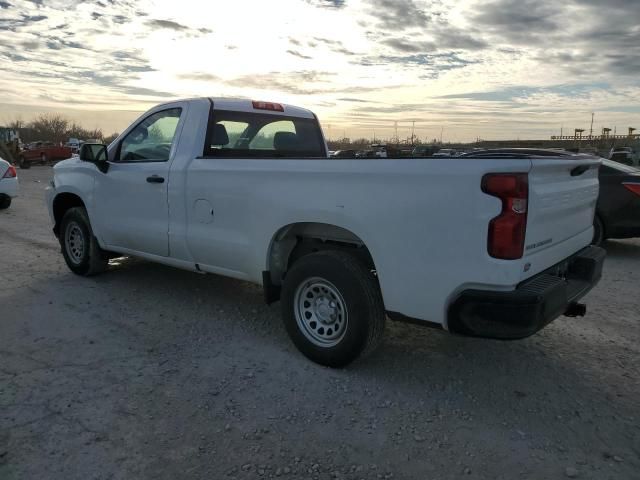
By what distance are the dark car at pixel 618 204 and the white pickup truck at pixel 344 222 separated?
164 inches

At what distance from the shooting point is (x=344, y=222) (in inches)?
138

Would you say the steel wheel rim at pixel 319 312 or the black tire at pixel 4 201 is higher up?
the steel wheel rim at pixel 319 312

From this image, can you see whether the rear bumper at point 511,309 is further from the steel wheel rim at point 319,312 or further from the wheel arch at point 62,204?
the wheel arch at point 62,204

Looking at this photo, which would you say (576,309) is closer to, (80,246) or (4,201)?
(80,246)

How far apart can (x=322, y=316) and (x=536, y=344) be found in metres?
1.87

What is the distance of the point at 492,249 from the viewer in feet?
9.56

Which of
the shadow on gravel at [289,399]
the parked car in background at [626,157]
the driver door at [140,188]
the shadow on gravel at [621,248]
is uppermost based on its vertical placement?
the driver door at [140,188]

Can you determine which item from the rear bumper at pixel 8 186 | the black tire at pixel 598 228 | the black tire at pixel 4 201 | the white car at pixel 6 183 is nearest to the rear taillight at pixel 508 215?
the black tire at pixel 598 228

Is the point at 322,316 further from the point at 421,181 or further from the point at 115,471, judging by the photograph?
the point at 115,471

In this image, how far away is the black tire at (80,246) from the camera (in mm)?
6039

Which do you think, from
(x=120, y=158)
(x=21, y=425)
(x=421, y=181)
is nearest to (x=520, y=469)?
(x=421, y=181)

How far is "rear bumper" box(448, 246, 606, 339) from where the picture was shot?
9.53 ft

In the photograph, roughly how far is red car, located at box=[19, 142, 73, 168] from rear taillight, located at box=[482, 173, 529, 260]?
3938cm

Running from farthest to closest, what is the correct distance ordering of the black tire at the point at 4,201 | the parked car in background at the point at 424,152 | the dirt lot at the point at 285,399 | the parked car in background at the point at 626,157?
the parked car in background at the point at 626,157 < the black tire at the point at 4,201 < the parked car in background at the point at 424,152 < the dirt lot at the point at 285,399
